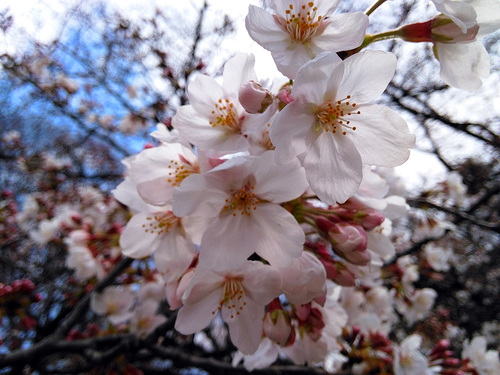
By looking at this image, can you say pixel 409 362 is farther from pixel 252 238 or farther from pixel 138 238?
pixel 138 238

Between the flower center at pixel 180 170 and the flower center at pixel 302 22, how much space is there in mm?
491

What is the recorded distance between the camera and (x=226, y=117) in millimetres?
992

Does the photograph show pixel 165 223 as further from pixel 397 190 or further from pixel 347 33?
pixel 397 190

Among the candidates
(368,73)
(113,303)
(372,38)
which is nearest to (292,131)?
(368,73)

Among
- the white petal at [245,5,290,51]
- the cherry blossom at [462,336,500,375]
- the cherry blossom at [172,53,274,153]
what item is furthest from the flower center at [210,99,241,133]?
the cherry blossom at [462,336,500,375]

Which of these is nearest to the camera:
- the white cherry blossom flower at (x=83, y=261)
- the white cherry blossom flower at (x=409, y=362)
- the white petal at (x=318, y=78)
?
the white petal at (x=318, y=78)

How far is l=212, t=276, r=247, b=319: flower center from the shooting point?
945 millimetres

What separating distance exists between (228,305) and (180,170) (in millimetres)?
441

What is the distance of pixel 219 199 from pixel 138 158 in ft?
1.10

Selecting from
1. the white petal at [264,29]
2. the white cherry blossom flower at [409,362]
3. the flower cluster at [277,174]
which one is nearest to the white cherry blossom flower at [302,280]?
the flower cluster at [277,174]

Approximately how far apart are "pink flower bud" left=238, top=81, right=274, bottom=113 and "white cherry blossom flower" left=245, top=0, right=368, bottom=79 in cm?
8

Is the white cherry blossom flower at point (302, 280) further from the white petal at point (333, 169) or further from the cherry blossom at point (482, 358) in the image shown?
the cherry blossom at point (482, 358)

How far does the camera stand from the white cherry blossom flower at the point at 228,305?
91 cm

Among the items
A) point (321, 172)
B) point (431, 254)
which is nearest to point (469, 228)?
point (431, 254)
